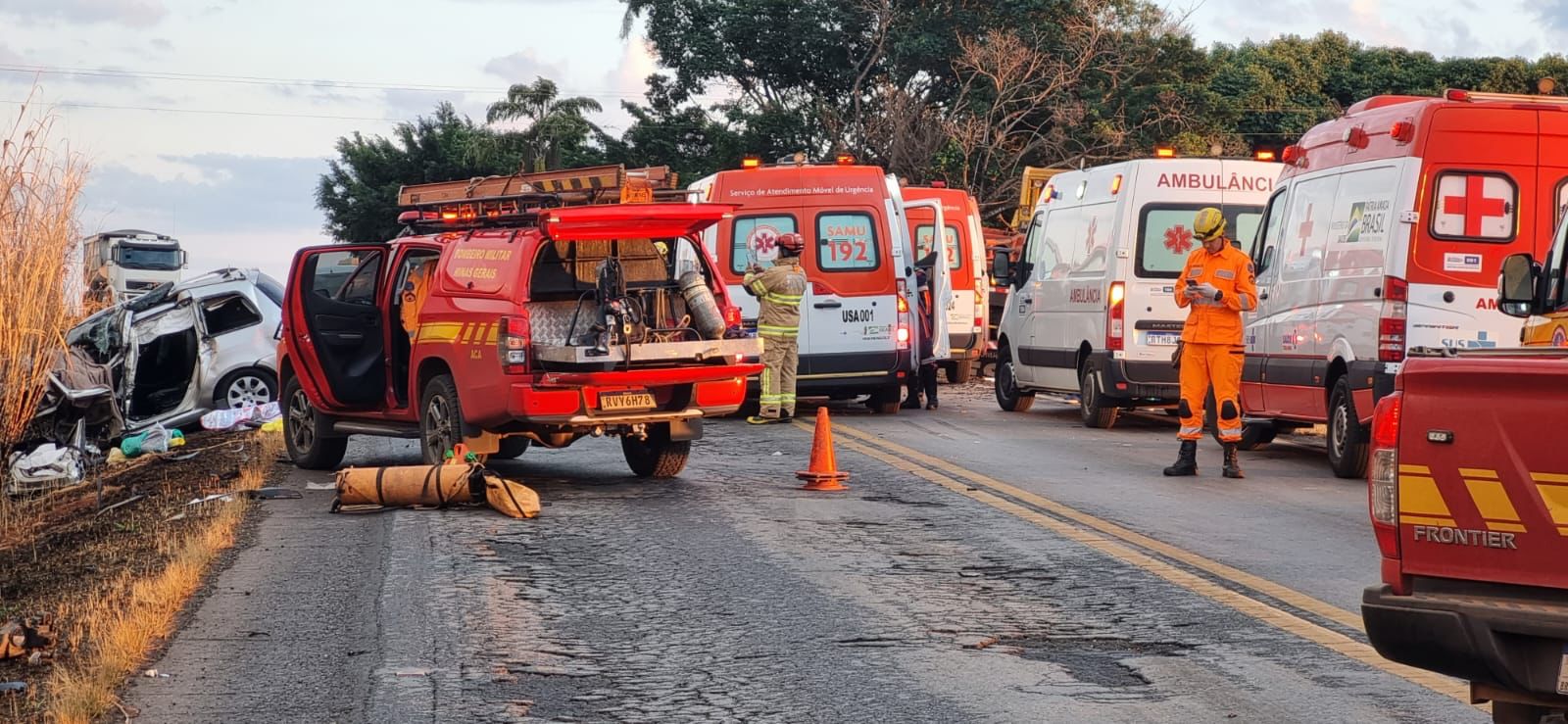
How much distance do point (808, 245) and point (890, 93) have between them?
25342 mm

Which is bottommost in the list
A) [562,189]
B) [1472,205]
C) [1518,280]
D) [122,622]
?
[122,622]

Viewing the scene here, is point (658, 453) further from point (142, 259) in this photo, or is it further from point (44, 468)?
point (142, 259)

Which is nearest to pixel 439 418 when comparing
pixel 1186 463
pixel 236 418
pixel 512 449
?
pixel 512 449

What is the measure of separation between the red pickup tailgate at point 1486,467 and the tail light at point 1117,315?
12.0 meters

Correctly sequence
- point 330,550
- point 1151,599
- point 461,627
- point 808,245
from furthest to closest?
point 808,245 → point 330,550 → point 1151,599 → point 461,627

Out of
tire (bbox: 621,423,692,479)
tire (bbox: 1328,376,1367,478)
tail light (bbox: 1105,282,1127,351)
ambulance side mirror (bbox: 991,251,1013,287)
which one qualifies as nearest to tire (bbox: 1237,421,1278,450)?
tail light (bbox: 1105,282,1127,351)

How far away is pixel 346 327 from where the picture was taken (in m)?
13.4

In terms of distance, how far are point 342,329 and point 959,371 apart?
13.9 metres

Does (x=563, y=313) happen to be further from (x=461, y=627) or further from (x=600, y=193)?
(x=461, y=627)

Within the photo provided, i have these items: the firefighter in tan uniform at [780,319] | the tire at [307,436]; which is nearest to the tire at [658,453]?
the tire at [307,436]

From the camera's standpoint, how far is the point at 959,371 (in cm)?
2605

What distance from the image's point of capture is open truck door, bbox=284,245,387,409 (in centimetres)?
1327

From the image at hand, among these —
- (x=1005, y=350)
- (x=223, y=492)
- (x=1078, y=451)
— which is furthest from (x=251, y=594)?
(x=1005, y=350)

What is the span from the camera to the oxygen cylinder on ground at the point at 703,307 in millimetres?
12188
